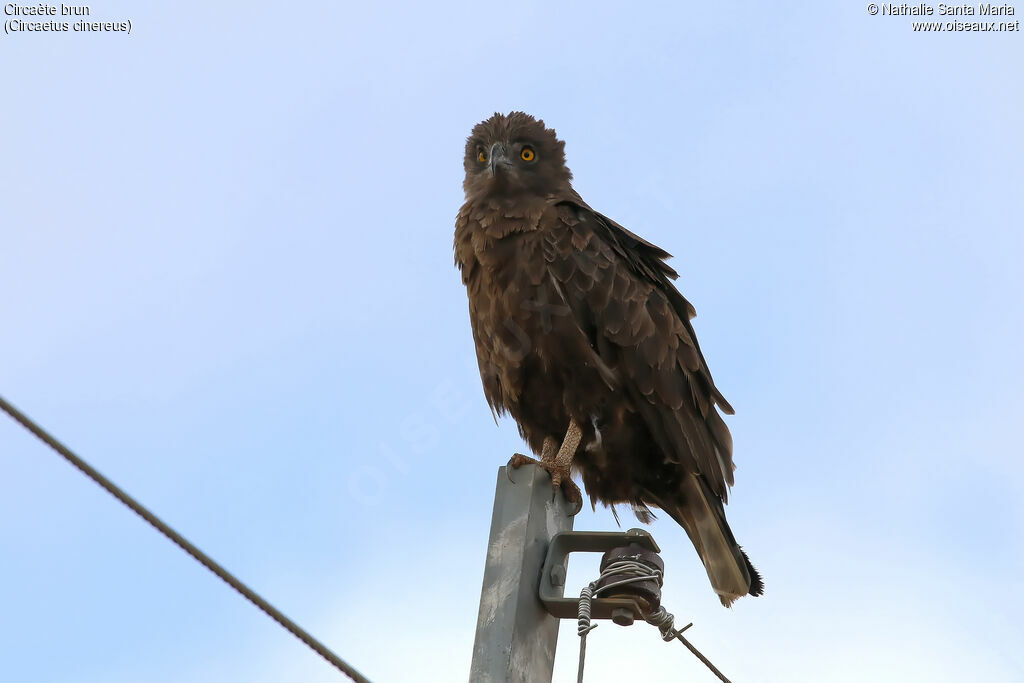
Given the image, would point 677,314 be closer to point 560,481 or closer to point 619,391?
point 619,391

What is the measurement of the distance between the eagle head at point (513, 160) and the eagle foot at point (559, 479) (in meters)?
2.17

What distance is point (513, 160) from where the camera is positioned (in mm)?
6645

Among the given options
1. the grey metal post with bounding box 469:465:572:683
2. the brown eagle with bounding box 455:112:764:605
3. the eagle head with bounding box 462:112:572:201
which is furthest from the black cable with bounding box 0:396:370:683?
the eagle head with bounding box 462:112:572:201

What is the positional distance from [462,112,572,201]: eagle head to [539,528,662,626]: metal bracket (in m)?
2.82

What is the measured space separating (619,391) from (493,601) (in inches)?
85.5

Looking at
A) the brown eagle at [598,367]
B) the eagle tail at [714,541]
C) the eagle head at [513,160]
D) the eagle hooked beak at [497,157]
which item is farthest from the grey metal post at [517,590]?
the eagle hooked beak at [497,157]

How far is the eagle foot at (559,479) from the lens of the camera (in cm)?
404

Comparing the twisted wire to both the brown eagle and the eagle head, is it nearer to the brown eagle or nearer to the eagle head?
the brown eagle

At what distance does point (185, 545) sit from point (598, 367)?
2.97m

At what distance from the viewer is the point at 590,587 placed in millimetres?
3699

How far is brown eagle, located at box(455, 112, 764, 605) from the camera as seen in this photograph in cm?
550

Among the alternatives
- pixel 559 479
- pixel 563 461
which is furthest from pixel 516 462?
pixel 563 461

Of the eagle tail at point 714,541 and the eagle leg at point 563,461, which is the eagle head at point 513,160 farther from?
the eagle tail at point 714,541

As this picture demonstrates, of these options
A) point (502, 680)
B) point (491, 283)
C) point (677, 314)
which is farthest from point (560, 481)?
point (677, 314)
